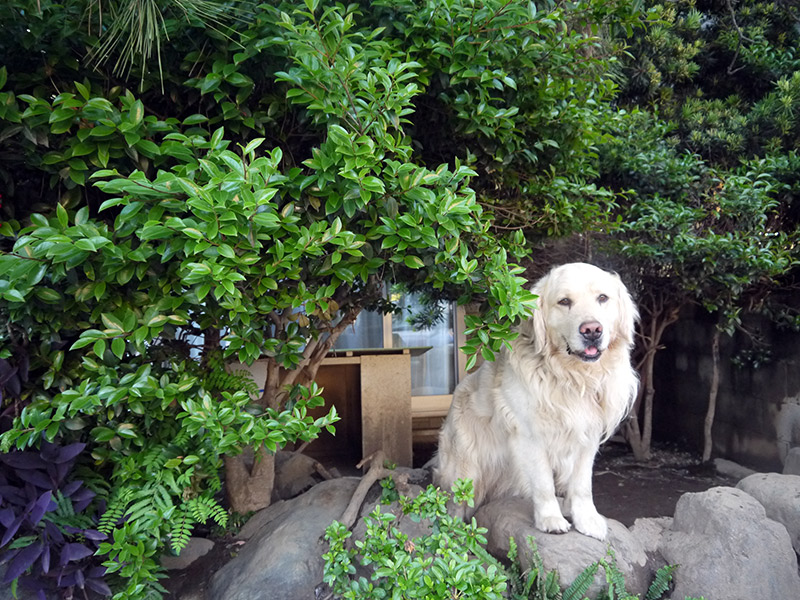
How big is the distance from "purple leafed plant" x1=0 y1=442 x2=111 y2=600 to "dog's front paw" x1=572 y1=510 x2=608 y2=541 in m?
2.21

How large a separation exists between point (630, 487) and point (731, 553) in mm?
2260

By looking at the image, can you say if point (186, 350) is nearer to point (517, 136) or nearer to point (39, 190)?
point (39, 190)

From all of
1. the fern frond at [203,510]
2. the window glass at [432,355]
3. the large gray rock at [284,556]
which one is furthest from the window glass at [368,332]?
the fern frond at [203,510]

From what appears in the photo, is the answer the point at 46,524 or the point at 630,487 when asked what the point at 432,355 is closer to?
the point at 630,487

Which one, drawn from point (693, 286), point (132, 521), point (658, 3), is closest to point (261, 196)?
point (132, 521)

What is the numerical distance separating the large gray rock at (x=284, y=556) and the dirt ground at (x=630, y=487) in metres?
0.17

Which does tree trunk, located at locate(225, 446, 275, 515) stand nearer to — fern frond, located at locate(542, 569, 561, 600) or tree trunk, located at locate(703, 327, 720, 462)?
fern frond, located at locate(542, 569, 561, 600)

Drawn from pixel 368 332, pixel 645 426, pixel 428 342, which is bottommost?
pixel 645 426

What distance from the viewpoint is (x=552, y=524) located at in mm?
2744

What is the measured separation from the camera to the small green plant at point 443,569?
2105 mm

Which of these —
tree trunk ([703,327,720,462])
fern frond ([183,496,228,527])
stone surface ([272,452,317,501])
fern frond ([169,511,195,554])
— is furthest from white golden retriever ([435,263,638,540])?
tree trunk ([703,327,720,462])

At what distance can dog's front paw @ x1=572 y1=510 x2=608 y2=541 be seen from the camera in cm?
274

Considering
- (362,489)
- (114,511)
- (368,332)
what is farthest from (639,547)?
(368,332)

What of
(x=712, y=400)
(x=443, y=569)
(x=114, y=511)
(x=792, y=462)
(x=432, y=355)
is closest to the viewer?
(x=443, y=569)
